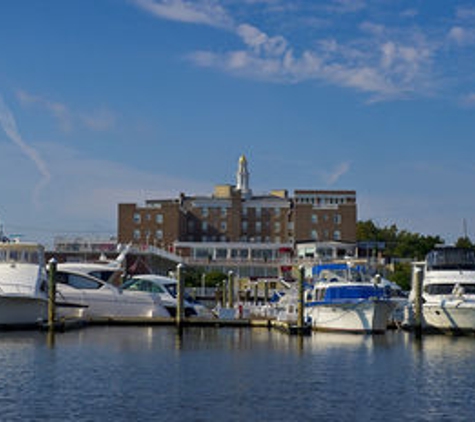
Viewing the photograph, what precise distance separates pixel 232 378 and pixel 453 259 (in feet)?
98.3

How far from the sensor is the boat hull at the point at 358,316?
50.1 metres

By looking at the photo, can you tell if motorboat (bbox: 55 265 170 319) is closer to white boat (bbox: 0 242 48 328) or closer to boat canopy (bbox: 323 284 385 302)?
white boat (bbox: 0 242 48 328)

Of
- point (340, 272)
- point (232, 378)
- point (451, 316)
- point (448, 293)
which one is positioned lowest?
point (232, 378)

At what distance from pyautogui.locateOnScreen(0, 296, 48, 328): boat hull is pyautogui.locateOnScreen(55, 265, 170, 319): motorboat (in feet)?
16.5

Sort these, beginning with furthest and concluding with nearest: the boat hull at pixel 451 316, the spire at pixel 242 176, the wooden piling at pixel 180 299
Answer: the spire at pixel 242 176, the wooden piling at pixel 180 299, the boat hull at pixel 451 316

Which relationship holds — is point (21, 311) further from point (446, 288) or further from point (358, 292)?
point (446, 288)

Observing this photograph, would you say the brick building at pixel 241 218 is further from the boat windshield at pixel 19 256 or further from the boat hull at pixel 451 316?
the boat hull at pixel 451 316

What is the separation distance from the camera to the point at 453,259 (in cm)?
5812

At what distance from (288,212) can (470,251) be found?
7957 centimetres

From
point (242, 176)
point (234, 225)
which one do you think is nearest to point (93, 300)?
point (234, 225)

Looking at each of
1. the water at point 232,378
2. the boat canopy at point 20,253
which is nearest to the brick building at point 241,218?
the boat canopy at point 20,253

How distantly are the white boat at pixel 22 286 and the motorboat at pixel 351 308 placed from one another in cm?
1590

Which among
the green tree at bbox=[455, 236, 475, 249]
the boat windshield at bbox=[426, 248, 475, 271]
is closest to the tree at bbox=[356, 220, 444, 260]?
the green tree at bbox=[455, 236, 475, 249]

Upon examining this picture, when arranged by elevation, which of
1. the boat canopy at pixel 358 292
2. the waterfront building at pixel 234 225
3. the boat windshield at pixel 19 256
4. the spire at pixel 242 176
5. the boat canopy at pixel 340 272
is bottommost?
the boat canopy at pixel 358 292
